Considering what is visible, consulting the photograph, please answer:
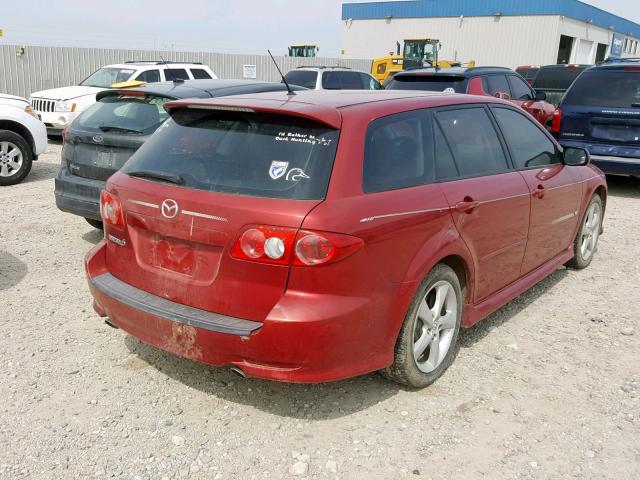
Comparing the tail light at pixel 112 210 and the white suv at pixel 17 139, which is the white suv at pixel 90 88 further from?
the tail light at pixel 112 210

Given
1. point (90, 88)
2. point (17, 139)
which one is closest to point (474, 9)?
point (90, 88)

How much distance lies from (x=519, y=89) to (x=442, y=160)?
323 inches

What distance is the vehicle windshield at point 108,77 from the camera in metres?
14.3

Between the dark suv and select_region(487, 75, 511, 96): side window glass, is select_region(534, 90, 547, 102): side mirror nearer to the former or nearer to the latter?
select_region(487, 75, 511, 96): side window glass

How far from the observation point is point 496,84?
33.7ft

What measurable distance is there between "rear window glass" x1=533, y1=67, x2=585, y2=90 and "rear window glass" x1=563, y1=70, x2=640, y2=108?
949 cm

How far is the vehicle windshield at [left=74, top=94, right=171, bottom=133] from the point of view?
19.5ft

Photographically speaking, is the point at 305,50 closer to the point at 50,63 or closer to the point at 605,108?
the point at 50,63

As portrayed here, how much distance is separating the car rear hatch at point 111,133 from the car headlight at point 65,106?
7.70 meters

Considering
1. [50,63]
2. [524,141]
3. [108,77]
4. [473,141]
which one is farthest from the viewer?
[50,63]

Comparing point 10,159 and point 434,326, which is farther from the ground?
point 434,326

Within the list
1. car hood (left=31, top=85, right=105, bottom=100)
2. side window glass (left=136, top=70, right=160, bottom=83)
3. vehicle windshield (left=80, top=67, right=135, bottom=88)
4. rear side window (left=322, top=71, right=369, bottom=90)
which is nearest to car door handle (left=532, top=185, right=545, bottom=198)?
car hood (left=31, top=85, right=105, bottom=100)

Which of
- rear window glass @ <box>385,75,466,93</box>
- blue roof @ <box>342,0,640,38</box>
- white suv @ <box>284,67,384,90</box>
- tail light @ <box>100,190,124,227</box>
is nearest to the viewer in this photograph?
tail light @ <box>100,190,124,227</box>

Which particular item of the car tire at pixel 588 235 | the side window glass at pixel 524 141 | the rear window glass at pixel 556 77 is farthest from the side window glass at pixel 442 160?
the rear window glass at pixel 556 77
